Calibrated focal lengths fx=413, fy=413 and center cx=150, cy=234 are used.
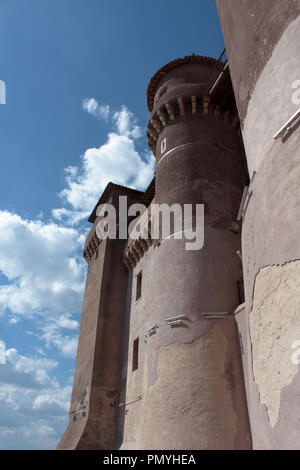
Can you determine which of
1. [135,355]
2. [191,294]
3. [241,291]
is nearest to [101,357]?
[135,355]

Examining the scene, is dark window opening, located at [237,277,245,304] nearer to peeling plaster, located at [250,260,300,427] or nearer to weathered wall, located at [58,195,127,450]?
peeling plaster, located at [250,260,300,427]

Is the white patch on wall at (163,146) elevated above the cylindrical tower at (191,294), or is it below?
above

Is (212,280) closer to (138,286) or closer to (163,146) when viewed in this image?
(163,146)

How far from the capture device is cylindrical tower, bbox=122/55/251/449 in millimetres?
9547

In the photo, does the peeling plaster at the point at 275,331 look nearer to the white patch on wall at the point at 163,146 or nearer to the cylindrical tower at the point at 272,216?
the cylindrical tower at the point at 272,216

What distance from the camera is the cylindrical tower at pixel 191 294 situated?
9.55 m

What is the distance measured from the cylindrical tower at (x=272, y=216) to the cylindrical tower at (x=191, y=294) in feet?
11.1

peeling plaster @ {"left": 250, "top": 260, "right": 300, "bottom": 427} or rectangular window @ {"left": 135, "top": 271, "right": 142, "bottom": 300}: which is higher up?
rectangular window @ {"left": 135, "top": 271, "right": 142, "bottom": 300}

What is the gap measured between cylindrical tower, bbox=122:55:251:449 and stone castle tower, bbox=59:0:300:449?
0.12 ft

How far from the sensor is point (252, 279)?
20.9 ft

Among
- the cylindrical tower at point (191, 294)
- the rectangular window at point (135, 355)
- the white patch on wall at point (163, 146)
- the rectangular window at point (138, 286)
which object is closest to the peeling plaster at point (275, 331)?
the cylindrical tower at point (191, 294)

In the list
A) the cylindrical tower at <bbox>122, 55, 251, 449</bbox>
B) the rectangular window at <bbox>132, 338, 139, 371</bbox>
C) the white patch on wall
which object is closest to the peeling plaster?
the cylindrical tower at <bbox>122, 55, 251, 449</bbox>

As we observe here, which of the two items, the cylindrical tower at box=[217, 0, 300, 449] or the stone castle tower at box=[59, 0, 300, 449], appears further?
the stone castle tower at box=[59, 0, 300, 449]

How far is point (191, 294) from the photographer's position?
11258 millimetres
